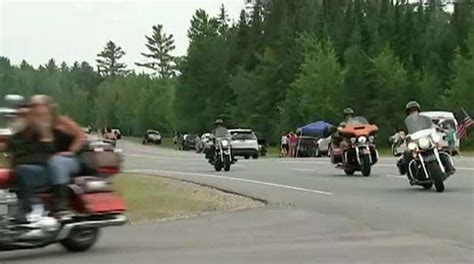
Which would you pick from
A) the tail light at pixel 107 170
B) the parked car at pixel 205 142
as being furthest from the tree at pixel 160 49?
the tail light at pixel 107 170

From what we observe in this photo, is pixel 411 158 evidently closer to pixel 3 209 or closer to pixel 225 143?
pixel 3 209

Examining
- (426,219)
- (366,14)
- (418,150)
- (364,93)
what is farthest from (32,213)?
(366,14)

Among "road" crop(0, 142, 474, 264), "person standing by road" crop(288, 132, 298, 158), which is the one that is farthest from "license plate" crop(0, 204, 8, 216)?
"person standing by road" crop(288, 132, 298, 158)

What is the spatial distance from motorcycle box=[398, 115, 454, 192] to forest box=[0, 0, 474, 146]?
13613 mm

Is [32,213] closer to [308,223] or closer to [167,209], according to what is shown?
[308,223]

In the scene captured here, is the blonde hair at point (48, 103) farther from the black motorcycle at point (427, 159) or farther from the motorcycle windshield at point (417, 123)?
the motorcycle windshield at point (417, 123)

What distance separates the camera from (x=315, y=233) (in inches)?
525

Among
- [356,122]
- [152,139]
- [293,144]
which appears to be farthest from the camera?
[152,139]

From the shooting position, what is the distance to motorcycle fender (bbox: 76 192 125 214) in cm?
1188

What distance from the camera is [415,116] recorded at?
20.2m

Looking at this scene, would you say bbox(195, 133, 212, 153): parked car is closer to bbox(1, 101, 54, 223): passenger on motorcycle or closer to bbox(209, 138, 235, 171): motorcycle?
bbox(209, 138, 235, 171): motorcycle

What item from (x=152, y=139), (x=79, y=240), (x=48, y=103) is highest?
(x=48, y=103)

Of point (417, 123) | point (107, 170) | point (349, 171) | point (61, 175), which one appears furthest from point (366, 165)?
point (61, 175)

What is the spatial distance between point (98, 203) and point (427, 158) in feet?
29.5
